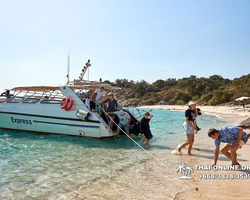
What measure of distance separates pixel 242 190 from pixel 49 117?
861cm

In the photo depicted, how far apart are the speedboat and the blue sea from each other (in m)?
0.62

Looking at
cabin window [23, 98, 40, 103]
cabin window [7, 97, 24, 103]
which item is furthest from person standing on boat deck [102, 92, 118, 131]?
cabin window [7, 97, 24, 103]

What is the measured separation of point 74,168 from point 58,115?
4.71 meters

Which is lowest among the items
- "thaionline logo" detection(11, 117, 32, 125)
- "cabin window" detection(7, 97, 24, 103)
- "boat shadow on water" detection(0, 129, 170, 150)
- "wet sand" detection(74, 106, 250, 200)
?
"boat shadow on water" detection(0, 129, 170, 150)

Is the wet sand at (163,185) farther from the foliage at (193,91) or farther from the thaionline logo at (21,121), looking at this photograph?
the foliage at (193,91)

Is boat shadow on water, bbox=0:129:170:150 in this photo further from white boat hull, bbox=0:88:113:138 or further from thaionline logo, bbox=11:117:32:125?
thaionline logo, bbox=11:117:32:125

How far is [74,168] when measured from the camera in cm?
585

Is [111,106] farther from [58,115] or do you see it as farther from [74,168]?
[74,168]

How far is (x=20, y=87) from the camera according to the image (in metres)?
11.6

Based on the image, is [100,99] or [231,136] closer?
[231,136]

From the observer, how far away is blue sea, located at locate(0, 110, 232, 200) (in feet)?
14.4

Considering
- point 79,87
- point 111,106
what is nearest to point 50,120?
point 79,87

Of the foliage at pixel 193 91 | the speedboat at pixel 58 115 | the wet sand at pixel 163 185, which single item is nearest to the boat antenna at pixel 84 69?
the speedboat at pixel 58 115

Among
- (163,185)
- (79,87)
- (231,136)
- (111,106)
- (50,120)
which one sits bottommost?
(163,185)
